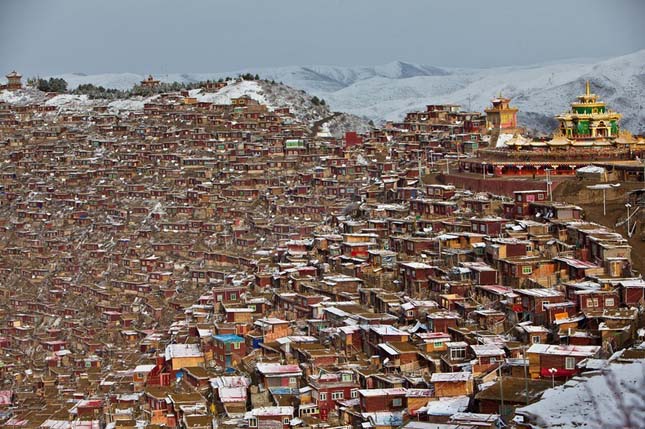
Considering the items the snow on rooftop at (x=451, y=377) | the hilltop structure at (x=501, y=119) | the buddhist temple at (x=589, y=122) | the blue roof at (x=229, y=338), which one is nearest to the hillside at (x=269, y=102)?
the hilltop structure at (x=501, y=119)

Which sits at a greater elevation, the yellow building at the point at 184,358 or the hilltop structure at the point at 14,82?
the hilltop structure at the point at 14,82

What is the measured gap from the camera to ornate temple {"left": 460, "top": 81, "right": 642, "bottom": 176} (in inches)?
953

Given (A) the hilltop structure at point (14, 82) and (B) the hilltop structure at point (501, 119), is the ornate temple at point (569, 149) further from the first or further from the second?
(A) the hilltop structure at point (14, 82)

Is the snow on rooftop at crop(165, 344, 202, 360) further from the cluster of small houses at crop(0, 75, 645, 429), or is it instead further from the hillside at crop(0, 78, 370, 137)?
the hillside at crop(0, 78, 370, 137)

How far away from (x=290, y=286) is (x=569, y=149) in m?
5.86

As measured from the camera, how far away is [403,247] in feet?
72.8

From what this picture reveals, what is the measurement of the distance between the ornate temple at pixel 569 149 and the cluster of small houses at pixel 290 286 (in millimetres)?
1191

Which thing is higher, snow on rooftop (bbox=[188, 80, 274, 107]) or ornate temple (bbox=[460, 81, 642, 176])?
snow on rooftop (bbox=[188, 80, 274, 107])

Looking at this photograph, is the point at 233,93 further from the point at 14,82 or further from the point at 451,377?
the point at 451,377

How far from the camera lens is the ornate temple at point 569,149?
79.5 feet

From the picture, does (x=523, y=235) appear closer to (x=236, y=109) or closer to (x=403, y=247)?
(x=403, y=247)

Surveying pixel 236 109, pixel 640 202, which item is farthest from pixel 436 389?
pixel 236 109

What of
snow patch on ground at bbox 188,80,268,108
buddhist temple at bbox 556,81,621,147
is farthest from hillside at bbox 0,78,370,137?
buddhist temple at bbox 556,81,621,147

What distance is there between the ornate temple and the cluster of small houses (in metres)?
1.19
